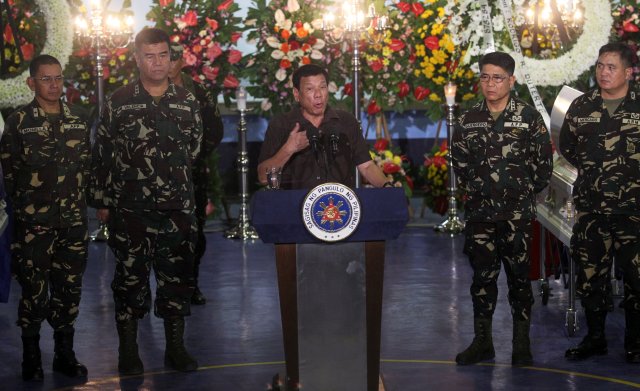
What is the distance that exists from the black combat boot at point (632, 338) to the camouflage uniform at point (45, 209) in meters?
2.95

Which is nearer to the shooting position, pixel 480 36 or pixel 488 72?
pixel 488 72

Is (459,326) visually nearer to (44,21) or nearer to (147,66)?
(147,66)

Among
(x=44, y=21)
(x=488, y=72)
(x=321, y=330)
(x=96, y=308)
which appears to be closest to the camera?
(x=321, y=330)

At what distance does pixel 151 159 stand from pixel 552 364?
7.79 ft

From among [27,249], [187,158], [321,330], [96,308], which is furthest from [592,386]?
[96,308]

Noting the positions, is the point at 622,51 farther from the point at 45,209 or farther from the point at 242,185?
the point at 242,185

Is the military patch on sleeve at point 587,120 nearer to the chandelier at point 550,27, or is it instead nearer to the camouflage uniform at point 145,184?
the camouflage uniform at point 145,184

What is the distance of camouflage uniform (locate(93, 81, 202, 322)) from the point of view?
6922 millimetres

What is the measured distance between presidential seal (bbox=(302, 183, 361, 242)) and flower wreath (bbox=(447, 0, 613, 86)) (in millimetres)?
5892

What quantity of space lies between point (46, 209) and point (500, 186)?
2.38m

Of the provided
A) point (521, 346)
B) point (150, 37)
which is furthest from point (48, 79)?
point (521, 346)

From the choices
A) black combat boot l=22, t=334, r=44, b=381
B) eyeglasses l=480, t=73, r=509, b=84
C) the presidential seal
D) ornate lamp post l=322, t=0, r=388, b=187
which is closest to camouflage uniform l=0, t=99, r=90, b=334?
black combat boot l=22, t=334, r=44, b=381

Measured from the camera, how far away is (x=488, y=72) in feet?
23.1

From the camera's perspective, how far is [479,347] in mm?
7195
